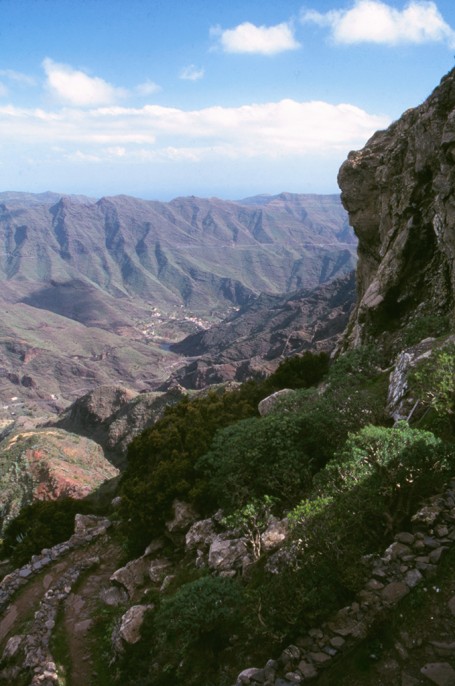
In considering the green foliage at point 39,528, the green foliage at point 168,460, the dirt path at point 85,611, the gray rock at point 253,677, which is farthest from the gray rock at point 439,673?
the green foliage at point 39,528

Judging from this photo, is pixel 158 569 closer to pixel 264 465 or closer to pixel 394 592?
pixel 264 465

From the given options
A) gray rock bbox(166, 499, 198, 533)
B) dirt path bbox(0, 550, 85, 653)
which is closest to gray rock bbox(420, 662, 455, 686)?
gray rock bbox(166, 499, 198, 533)

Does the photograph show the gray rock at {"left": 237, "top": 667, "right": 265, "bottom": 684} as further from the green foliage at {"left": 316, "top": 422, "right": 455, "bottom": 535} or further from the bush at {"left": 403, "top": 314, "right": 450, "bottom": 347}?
the bush at {"left": 403, "top": 314, "right": 450, "bottom": 347}

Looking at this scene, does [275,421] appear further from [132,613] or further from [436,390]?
[132,613]

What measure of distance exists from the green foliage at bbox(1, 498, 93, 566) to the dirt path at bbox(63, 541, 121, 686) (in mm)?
4502

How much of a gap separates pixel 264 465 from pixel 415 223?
67.0 ft

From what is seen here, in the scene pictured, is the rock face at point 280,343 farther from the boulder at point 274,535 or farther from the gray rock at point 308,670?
the gray rock at point 308,670

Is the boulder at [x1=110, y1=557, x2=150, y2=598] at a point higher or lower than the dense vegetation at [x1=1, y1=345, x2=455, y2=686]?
lower

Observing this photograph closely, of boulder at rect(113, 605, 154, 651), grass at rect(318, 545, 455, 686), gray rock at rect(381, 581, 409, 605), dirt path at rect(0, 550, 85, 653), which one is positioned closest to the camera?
grass at rect(318, 545, 455, 686)

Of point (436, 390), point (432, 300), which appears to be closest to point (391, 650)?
point (436, 390)

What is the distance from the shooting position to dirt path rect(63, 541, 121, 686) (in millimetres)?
15094

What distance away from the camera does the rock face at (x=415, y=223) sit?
24.5 m

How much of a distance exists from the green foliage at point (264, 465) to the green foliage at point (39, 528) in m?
14.1

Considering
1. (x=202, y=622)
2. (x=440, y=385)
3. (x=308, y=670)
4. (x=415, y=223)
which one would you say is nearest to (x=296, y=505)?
(x=202, y=622)
